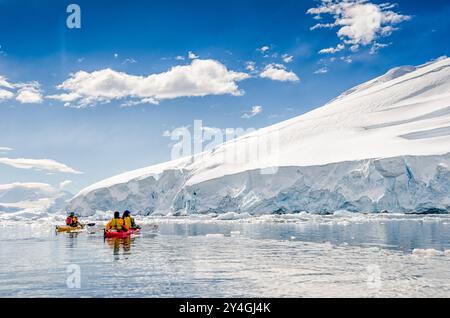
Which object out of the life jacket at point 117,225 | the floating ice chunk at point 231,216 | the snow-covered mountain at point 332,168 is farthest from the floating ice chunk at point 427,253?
the snow-covered mountain at point 332,168

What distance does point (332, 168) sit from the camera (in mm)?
40312

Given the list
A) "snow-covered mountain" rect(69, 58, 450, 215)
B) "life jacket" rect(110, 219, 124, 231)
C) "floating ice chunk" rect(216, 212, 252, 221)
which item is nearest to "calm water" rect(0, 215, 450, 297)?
"life jacket" rect(110, 219, 124, 231)

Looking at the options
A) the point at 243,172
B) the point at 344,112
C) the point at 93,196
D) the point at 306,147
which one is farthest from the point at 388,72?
the point at 93,196

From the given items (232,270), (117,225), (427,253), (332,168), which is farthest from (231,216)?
(232,270)

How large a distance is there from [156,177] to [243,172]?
1125 cm

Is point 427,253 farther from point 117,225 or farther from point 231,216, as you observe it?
point 231,216

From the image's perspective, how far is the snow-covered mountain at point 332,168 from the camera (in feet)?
123

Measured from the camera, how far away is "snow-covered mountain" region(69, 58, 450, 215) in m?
37.6

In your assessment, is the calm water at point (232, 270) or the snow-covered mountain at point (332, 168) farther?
the snow-covered mountain at point (332, 168)

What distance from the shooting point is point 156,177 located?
167 ft

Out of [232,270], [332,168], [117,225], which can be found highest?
[332,168]

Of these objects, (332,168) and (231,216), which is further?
(332,168)

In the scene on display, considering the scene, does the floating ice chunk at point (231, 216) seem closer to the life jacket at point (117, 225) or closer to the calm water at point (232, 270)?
the life jacket at point (117, 225)

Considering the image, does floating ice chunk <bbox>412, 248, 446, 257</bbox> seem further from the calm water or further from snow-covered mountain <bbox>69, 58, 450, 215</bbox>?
snow-covered mountain <bbox>69, 58, 450, 215</bbox>
